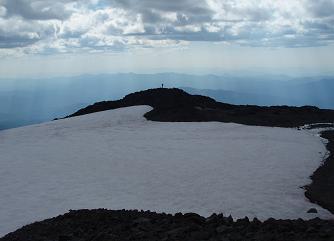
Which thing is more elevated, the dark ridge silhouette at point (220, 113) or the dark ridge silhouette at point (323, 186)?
the dark ridge silhouette at point (220, 113)

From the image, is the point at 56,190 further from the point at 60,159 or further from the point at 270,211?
the point at 270,211

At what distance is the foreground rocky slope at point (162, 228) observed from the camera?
12.4 m

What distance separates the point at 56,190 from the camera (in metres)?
25.0

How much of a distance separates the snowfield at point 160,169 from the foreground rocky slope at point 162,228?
15.6 ft

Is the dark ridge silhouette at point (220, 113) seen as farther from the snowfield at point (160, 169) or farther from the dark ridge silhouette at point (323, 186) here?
the dark ridge silhouette at point (323, 186)

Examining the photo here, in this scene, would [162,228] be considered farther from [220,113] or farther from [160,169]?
[220,113]

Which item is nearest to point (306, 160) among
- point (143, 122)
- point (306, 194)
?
point (306, 194)

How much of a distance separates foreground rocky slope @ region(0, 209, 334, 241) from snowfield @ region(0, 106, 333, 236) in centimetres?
475

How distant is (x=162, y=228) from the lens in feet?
46.0

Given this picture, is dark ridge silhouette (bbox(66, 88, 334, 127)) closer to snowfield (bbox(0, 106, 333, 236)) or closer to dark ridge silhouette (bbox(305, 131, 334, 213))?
snowfield (bbox(0, 106, 333, 236))

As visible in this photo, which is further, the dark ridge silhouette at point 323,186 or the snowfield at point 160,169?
the snowfield at point 160,169

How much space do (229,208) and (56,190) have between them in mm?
10190

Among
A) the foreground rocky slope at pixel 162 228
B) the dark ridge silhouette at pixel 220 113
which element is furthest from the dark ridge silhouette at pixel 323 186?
Result: the dark ridge silhouette at pixel 220 113

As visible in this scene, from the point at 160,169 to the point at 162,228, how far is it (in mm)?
15144
